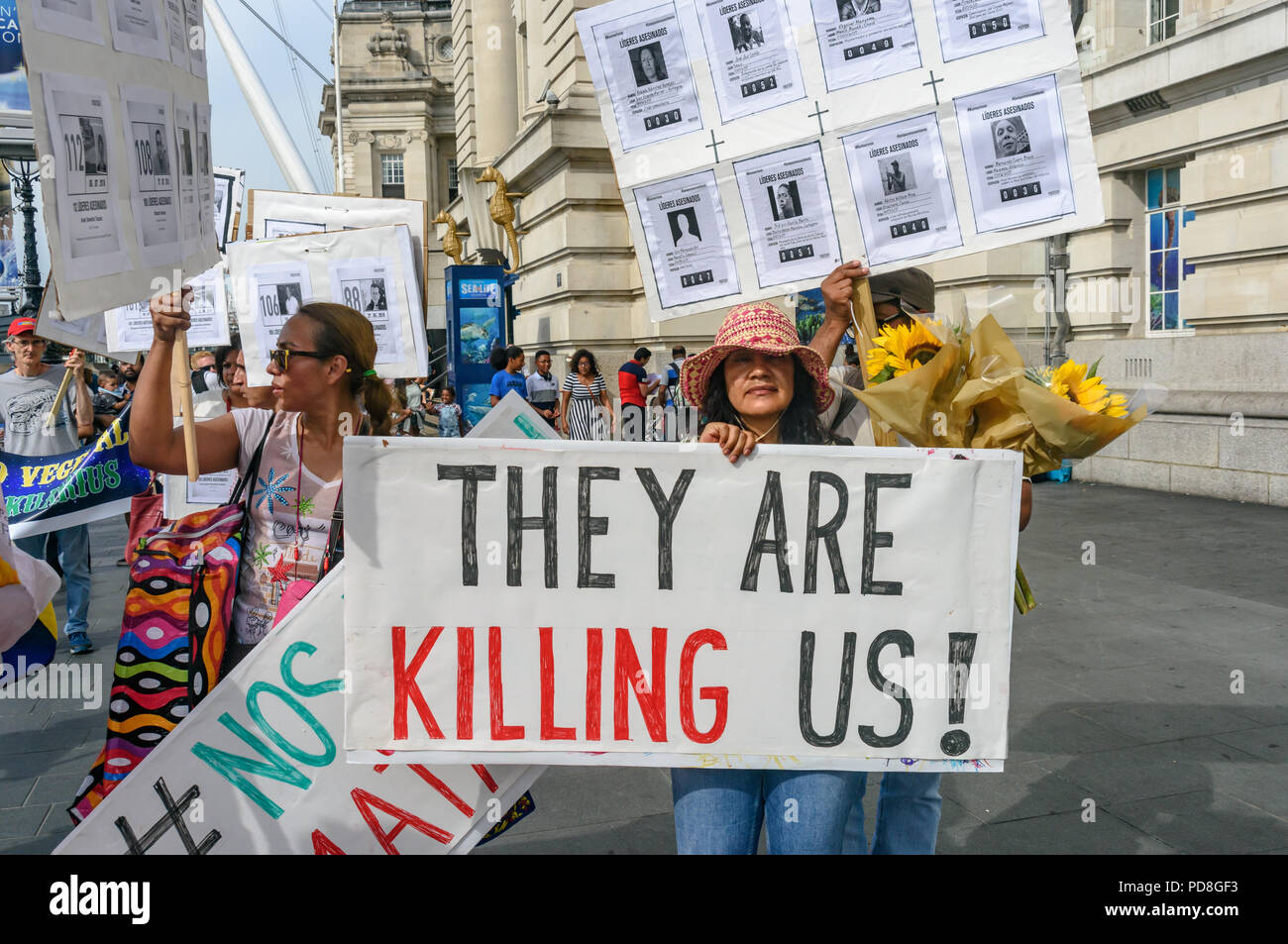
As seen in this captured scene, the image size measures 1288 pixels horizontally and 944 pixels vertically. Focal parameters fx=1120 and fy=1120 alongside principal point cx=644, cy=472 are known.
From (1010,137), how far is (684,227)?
1.02 metres

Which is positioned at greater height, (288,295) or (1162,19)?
(1162,19)

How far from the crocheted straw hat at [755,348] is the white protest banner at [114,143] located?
1.38 metres

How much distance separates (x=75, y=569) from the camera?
23.5 feet

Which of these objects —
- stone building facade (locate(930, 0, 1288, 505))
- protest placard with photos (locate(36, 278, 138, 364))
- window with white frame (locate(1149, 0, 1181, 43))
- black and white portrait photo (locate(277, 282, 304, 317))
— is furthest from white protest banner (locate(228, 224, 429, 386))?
window with white frame (locate(1149, 0, 1181, 43))

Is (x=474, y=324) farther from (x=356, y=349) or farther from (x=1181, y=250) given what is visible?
(x=356, y=349)

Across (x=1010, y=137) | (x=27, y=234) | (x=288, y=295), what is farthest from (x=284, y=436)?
(x=27, y=234)

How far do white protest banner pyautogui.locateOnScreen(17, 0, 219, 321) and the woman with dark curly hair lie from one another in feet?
38.5

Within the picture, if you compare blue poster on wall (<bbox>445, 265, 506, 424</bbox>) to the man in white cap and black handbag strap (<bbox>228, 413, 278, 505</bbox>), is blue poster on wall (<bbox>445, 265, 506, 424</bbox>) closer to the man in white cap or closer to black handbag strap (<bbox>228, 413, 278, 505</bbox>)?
the man in white cap

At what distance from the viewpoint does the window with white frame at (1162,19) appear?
42.9ft

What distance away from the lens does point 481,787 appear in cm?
281

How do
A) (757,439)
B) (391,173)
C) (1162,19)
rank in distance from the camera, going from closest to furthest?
(757,439) < (1162,19) < (391,173)

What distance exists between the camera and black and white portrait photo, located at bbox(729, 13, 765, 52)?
11.1 ft

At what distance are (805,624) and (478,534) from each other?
31.3 inches
